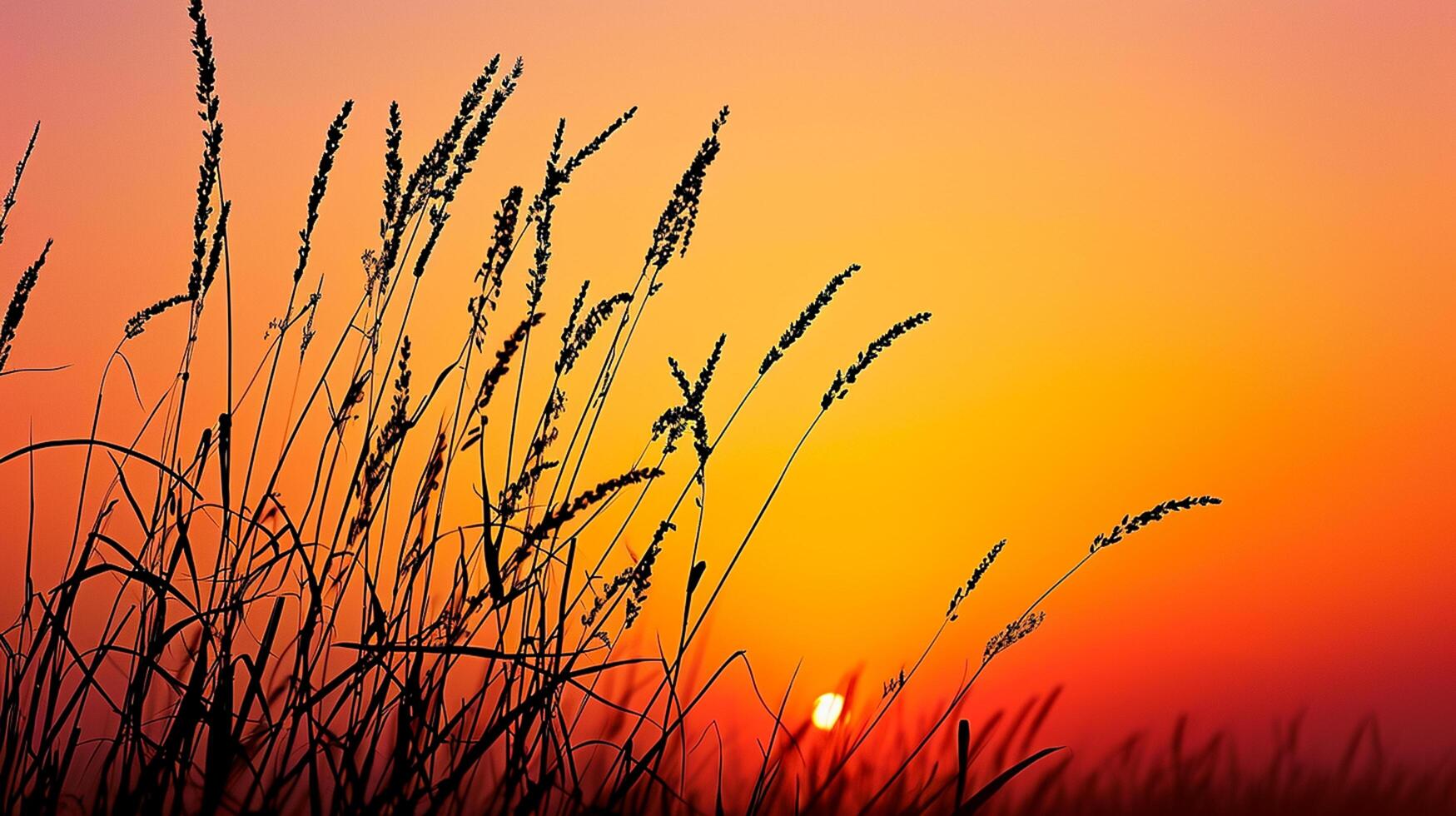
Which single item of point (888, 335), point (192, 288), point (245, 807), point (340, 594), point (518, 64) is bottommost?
point (245, 807)

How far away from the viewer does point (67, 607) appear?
5.56 ft

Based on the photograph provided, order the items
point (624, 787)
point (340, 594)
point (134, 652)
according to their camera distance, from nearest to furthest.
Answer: point (624, 787)
point (134, 652)
point (340, 594)

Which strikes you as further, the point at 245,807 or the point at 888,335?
the point at 888,335

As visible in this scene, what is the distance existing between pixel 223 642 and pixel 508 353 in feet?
1.65

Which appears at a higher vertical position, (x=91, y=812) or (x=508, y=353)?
(x=508, y=353)

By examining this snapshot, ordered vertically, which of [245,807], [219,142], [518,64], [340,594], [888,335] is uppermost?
[518,64]

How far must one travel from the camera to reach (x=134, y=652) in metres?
1.73

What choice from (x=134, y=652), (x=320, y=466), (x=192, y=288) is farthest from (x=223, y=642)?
(x=192, y=288)

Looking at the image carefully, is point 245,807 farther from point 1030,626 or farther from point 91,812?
point 1030,626

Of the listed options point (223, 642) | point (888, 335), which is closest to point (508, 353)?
point (223, 642)

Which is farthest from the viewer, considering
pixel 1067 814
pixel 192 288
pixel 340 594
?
pixel 1067 814

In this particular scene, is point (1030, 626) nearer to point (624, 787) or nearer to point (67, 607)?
point (624, 787)

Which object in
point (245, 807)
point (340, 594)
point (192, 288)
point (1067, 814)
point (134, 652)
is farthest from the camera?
point (1067, 814)

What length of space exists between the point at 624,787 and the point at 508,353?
20.8 inches
